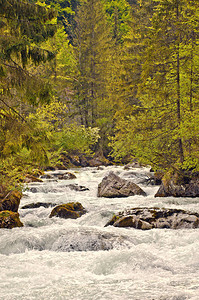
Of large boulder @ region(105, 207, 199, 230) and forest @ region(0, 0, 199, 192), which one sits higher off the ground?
forest @ region(0, 0, 199, 192)

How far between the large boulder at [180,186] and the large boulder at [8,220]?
663 centimetres

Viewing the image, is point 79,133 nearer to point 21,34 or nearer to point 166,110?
point 166,110

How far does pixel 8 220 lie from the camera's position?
33.3 ft

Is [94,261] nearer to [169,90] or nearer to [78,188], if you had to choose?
[169,90]

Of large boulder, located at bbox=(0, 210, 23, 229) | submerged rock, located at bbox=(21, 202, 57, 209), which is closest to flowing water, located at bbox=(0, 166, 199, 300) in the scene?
large boulder, located at bbox=(0, 210, 23, 229)

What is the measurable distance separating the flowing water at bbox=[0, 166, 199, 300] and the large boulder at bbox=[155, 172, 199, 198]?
216cm

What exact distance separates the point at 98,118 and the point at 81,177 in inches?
562

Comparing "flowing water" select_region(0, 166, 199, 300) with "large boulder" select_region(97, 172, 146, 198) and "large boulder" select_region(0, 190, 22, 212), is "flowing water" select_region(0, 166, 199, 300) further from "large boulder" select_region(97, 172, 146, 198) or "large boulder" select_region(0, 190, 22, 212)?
"large boulder" select_region(97, 172, 146, 198)

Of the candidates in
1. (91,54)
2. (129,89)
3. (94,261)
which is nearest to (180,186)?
(94,261)

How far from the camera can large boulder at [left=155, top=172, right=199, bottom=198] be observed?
45.1 ft

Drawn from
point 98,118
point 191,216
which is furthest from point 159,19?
point 98,118

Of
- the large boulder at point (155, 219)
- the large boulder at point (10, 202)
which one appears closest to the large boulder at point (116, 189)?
the large boulder at point (155, 219)

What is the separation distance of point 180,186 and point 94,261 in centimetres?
749

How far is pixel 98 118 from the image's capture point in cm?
3522
